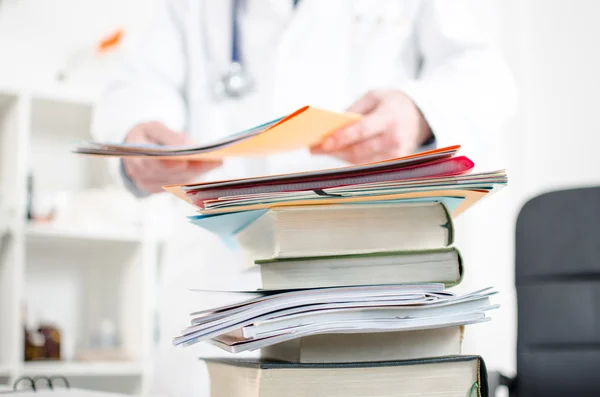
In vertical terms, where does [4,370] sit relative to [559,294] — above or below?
below

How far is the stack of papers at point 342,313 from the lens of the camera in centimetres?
41

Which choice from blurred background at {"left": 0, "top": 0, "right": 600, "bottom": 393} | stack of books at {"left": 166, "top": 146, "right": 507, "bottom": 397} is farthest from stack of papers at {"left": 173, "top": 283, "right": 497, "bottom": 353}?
blurred background at {"left": 0, "top": 0, "right": 600, "bottom": 393}

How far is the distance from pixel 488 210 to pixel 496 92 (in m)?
1.60

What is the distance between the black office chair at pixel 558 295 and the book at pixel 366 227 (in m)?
0.78

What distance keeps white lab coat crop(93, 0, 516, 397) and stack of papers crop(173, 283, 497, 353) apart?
572mm

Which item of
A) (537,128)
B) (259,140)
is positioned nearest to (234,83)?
(259,140)

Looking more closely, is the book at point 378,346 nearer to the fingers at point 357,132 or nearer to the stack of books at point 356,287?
the stack of books at point 356,287

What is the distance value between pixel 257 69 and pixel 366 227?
669 millimetres

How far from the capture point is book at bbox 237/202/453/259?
0.45 metres

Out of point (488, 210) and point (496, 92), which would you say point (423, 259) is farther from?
point (488, 210)

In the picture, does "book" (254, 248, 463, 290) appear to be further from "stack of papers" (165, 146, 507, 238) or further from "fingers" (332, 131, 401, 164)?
"fingers" (332, 131, 401, 164)

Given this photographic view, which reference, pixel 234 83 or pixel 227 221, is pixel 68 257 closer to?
pixel 234 83

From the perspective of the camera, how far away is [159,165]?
0.82 m

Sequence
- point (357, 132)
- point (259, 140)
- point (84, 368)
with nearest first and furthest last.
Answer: point (259, 140) → point (357, 132) → point (84, 368)
